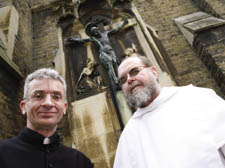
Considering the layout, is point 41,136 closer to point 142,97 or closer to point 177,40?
point 142,97

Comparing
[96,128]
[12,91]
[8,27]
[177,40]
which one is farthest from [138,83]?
[8,27]

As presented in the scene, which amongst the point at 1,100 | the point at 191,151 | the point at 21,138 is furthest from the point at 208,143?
the point at 1,100

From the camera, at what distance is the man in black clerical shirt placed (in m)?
1.15

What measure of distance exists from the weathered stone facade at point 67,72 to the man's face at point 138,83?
1648 millimetres

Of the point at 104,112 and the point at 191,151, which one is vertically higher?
the point at 191,151

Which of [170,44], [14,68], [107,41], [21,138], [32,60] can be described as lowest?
[32,60]

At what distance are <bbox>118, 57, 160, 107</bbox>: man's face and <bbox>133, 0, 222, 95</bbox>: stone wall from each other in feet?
12.5

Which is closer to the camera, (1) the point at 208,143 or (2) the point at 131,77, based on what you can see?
(1) the point at 208,143

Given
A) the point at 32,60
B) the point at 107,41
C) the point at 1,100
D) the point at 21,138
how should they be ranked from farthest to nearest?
the point at 32,60 < the point at 107,41 < the point at 1,100 < the point at 21,138

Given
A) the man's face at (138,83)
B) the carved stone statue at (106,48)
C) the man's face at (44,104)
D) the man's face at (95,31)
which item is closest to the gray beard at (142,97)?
the man's face at (138,83)

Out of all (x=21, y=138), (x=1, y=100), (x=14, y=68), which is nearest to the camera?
(x=21, y=138)

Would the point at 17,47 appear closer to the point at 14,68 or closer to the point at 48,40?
the point at 14,68

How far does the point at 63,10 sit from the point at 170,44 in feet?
15.5

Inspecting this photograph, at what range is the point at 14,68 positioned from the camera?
15.3 feet
